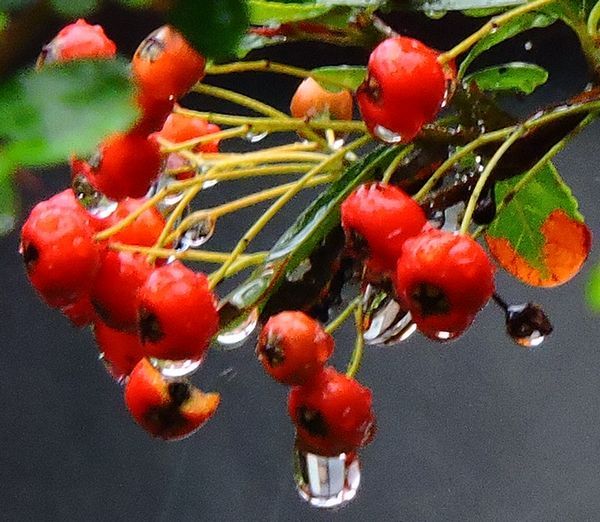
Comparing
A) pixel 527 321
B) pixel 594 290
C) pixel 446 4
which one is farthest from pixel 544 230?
pixel 594 290

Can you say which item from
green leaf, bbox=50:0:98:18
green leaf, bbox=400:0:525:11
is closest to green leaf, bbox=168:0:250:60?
green leaf, bbox=50:0:98:18

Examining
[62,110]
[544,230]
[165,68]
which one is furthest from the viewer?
[544,230]

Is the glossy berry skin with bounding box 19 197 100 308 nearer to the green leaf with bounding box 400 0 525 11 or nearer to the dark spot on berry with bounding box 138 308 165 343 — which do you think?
the dark spot on berry with bounding box 138 308 165 343

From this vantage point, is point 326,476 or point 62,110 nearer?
point 62,110

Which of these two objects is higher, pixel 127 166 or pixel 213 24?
pixel 213 24

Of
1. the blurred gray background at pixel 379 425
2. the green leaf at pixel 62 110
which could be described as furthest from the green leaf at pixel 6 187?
the blurred gray background at pixel 379 425

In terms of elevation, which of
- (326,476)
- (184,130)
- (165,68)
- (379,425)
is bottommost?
(379,425)

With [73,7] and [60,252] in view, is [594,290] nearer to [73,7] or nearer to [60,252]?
[73,7]
